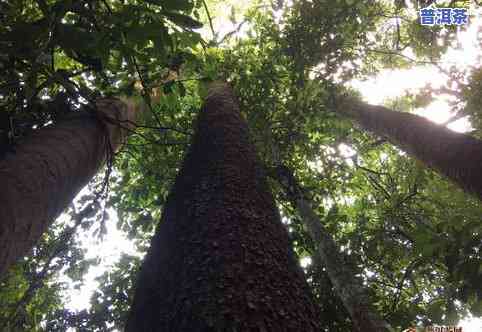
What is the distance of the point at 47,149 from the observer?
1998 millimetres

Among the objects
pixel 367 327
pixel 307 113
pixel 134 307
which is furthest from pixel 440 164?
pixel 134 307

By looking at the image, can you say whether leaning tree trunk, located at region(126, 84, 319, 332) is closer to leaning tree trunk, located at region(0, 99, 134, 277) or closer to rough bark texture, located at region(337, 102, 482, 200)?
leaning tree trunk, located at region(0, 99, 134, 277)

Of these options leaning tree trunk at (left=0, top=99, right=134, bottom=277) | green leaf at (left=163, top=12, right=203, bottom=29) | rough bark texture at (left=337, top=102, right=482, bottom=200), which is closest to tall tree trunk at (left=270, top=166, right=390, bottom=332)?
rough bark texture at (left=337, top=102, right=482, bottom=200)

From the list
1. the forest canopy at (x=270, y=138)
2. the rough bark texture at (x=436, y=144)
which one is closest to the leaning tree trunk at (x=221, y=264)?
the forest canopy at (x=270, y=138)

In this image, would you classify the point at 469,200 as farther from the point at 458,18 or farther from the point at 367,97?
the point at 367,97

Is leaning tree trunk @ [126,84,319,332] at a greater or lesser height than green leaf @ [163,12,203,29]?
lesser

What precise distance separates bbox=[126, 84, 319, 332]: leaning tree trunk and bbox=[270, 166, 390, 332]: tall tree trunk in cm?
211

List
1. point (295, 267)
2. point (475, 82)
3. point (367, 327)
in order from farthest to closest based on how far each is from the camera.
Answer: point (475, 82) → point (367, 327) → point (295, 267)

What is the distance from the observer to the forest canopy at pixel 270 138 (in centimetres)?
205

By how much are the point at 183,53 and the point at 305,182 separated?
435cm

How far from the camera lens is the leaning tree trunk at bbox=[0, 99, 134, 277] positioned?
1.48 m

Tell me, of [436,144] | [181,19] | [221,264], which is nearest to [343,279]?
[436,144]

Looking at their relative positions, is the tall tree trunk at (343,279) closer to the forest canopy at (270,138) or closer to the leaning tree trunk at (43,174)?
the forest canopy at (270,138)

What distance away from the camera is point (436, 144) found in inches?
175
